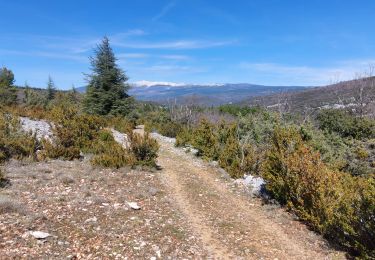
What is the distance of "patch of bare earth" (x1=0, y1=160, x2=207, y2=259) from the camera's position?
657 centimetres

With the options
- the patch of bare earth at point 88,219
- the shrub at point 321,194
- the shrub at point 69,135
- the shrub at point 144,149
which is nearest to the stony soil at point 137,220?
the patch of bare earth at point 88,219

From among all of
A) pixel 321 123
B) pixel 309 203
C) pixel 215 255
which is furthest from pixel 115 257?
pixel 321 123

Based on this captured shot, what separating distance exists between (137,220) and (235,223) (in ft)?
8.02

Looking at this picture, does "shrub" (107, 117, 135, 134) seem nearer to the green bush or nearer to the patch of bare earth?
the green bush

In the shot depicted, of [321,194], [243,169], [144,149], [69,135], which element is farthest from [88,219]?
[69,135]

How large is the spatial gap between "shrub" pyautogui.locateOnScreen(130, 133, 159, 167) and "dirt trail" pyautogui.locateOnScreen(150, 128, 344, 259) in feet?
2.81

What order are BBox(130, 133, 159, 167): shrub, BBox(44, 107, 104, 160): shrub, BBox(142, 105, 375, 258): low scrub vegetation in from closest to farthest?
BBox(142, 105, 375, 258): low scrub vegetation → BBox(130, 133, 159, 167): shrub → BBox(44, 107, 104, 160): shrub

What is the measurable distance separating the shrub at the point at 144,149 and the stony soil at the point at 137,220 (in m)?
1.31

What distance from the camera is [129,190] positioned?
10328 mm

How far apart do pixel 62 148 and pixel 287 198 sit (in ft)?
28.6

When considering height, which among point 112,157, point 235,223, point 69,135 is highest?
point 69,135

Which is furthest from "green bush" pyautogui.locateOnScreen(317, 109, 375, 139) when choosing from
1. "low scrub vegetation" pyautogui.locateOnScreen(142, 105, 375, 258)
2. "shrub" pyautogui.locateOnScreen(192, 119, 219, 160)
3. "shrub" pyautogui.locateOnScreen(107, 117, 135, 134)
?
"shrub" pyautogui.locateOnScreen(107, 117, 135, 134)

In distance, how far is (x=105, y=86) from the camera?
31062mm

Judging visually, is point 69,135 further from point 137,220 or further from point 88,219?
point 137,220
